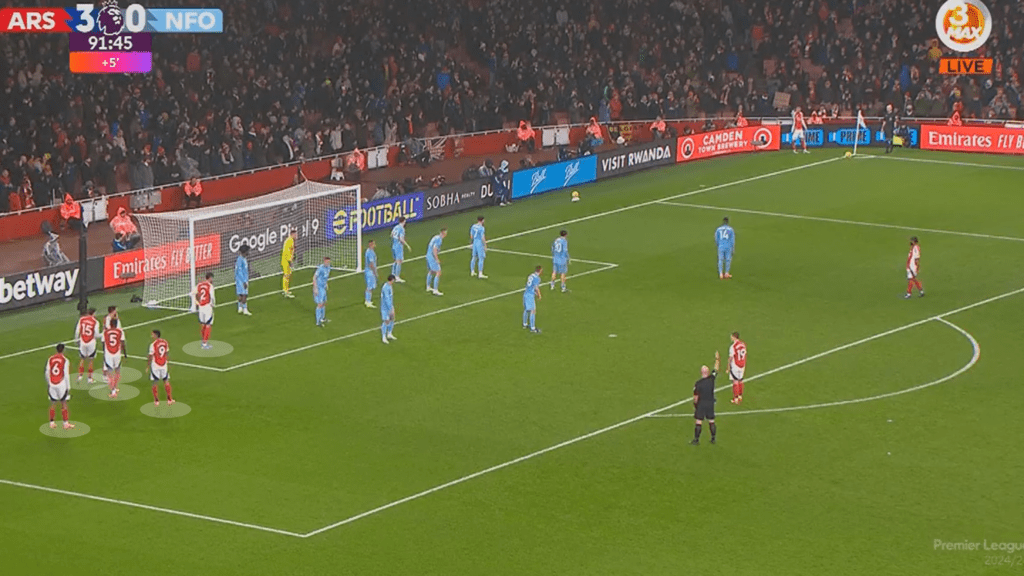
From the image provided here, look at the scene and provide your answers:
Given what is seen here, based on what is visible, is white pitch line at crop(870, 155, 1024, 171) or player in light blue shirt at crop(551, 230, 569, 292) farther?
white pitch line at crop(870, 155, 1024, 171)

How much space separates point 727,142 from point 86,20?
98.1 feet

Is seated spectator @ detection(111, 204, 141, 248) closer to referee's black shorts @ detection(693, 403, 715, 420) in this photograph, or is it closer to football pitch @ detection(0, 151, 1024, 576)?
football pitch @ detection(0, 151, 1024, 576)

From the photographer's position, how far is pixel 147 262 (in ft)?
143

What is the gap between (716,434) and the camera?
31.8m

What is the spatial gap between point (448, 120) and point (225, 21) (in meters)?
9.51

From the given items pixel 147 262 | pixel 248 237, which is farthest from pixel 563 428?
pixel 248 237

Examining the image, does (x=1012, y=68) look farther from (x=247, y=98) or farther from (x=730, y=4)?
(x=247, y=98)

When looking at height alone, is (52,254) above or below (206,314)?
above

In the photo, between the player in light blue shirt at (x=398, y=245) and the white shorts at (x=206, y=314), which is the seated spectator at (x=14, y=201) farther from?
the white shorts at (x=206, y=314)

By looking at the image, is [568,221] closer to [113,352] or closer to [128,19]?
[128,19]

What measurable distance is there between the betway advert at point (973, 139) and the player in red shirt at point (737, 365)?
3630 centimetres

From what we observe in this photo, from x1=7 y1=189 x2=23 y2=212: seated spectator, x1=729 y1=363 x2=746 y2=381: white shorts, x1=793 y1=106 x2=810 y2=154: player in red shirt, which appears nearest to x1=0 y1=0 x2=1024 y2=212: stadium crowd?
x1=7 y1=189 x2=23 y2=212: seated spectator

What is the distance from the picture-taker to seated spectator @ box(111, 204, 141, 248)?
150 ft

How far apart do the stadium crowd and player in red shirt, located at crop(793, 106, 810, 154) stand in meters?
4.36
